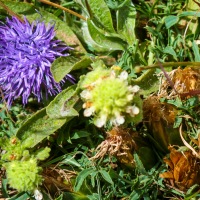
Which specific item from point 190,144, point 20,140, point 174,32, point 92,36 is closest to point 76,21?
point 92,36

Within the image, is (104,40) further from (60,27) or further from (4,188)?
(4,188)

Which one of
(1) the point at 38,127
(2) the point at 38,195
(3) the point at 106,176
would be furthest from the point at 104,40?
(2) the point at 38,195

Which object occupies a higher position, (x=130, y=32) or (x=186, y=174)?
(x=130, y=32)

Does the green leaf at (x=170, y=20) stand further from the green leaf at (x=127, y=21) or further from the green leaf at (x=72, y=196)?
the green leaf at (x=72, y=196)

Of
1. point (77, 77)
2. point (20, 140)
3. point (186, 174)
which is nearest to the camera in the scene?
point (186, 174)

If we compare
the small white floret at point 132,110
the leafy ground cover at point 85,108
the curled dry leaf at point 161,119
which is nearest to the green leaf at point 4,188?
the leafy ground cover at point 85,108

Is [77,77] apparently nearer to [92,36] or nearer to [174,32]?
[92,36]
